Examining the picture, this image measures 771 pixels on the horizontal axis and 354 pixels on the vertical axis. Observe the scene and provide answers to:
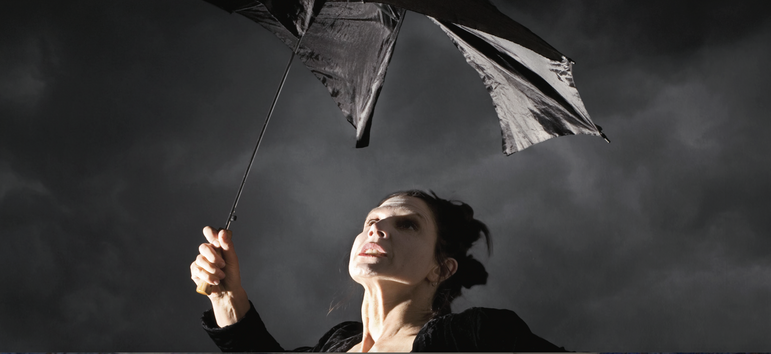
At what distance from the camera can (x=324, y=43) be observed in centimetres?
175

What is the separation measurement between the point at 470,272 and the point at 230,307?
0.63 meters

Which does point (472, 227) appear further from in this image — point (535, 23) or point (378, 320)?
point (535, 23)

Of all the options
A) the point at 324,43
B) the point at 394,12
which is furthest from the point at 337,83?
the point at 394,12

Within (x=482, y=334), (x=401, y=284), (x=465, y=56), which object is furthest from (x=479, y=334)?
(x=465, y=56)

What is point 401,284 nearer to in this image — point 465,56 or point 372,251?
point 372,251

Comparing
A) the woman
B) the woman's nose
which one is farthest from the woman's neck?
the woman's nose

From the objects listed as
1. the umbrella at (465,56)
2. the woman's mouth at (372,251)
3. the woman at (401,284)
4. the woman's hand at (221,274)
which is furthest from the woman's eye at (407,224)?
the woman's hand at (221,274)

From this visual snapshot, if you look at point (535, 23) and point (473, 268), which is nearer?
point (473, 268)

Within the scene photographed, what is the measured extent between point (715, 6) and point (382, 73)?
2239 millimetres

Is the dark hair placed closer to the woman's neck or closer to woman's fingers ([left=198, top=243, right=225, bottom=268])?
the woman's neck

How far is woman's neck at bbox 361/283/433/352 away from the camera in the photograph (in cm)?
129

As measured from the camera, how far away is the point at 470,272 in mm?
1504

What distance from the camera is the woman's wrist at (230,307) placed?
144 centimetres

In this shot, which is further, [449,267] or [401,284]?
[449,267]
